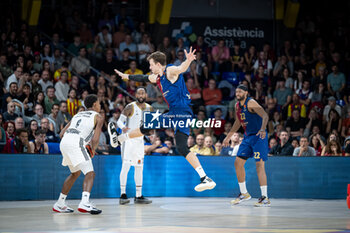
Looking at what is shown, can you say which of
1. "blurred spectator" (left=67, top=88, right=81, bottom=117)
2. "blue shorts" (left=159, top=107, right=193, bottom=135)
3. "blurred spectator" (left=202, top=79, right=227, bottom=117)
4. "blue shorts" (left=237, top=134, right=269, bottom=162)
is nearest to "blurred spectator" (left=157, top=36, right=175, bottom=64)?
"blurred spectator" (left=202, top=79, right=227, bottom=117)

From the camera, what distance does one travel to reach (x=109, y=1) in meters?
22.9

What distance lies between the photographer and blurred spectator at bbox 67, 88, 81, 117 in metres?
16.2

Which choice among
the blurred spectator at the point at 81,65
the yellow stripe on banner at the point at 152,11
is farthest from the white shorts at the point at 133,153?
the yellow stripe on banner at the point at 152,11

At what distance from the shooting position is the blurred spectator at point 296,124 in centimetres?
1709

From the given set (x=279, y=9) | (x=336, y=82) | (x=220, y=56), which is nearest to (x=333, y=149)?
(x=336, y=82)

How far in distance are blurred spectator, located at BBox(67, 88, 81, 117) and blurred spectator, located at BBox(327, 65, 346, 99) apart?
7950 mm

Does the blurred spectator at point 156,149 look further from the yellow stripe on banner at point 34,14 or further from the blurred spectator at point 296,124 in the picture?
the yellow stripe on banner at point 34,14

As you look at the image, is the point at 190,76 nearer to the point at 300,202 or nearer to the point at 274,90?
the point at 274,90

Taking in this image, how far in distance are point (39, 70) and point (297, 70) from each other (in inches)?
335

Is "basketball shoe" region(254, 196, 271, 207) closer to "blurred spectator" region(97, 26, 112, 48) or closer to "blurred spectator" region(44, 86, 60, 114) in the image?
"blurred spectator" region(44, 86, 60, 114)

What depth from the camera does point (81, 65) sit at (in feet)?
61.9

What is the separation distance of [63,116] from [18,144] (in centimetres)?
227

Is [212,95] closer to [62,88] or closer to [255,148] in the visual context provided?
[62,88]

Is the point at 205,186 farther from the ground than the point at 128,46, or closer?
closer
